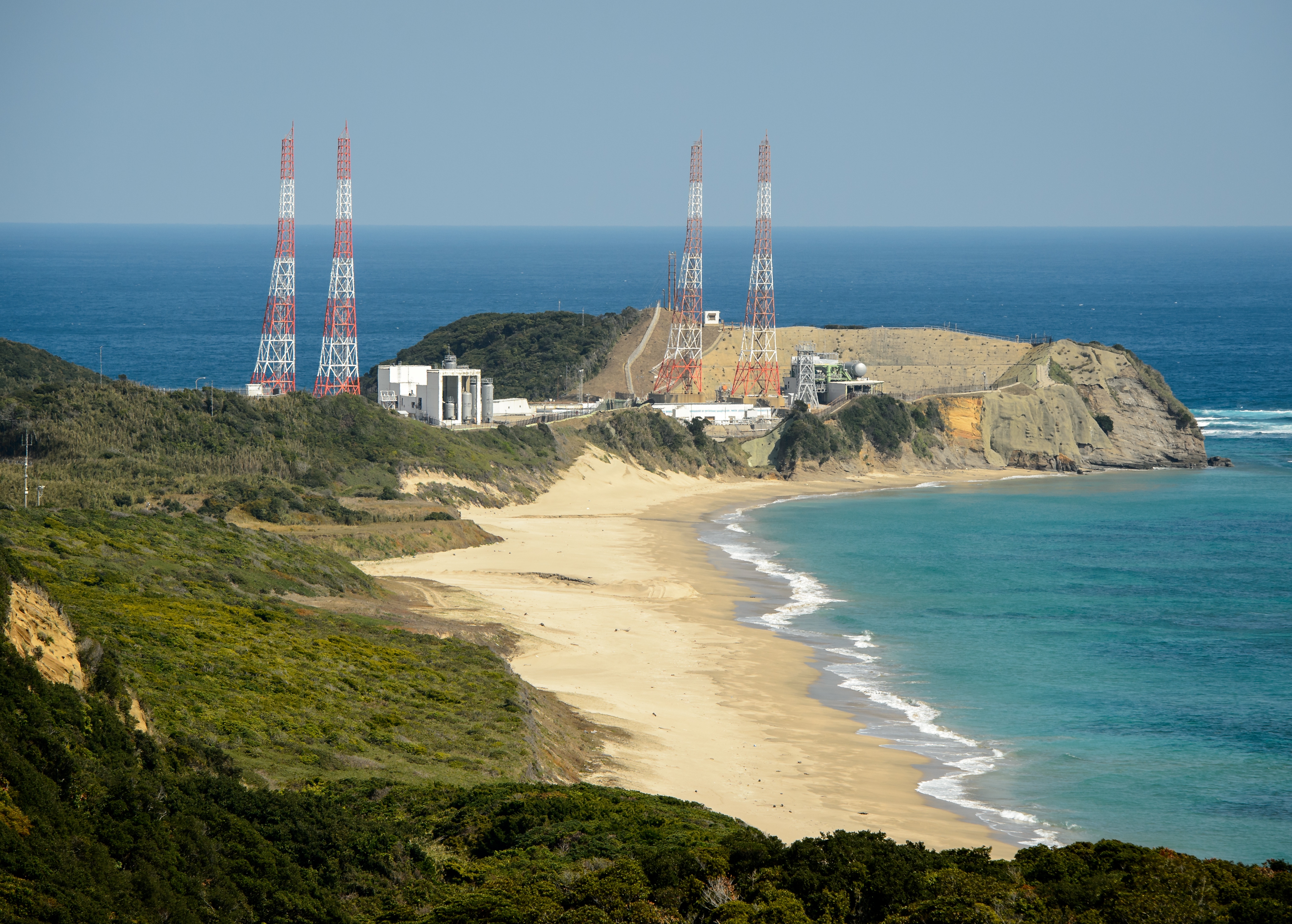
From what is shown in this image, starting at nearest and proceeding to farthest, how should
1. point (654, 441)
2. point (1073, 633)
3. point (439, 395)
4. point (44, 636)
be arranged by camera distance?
point (44, 636), point (1073, 633), point (439, 395), point (654, 441)

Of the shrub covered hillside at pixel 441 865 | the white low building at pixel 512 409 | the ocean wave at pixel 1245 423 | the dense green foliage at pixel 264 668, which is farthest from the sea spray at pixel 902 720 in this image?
the ocean wave at pixel 1245 423

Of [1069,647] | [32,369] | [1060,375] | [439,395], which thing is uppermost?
[1060,375]

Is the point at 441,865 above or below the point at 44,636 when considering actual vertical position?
below

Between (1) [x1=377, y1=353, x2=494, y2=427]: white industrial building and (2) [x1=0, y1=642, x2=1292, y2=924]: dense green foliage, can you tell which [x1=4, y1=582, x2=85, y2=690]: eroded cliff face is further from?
(1) [x1=377, y1=353, x2=494, y2=427]: white industrial building

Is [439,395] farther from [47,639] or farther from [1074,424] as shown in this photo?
[47,639]

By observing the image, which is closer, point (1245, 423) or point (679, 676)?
point (679, 676)

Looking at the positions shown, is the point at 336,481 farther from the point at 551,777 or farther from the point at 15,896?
the point at 15,896

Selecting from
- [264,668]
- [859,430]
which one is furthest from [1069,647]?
[859,430]
